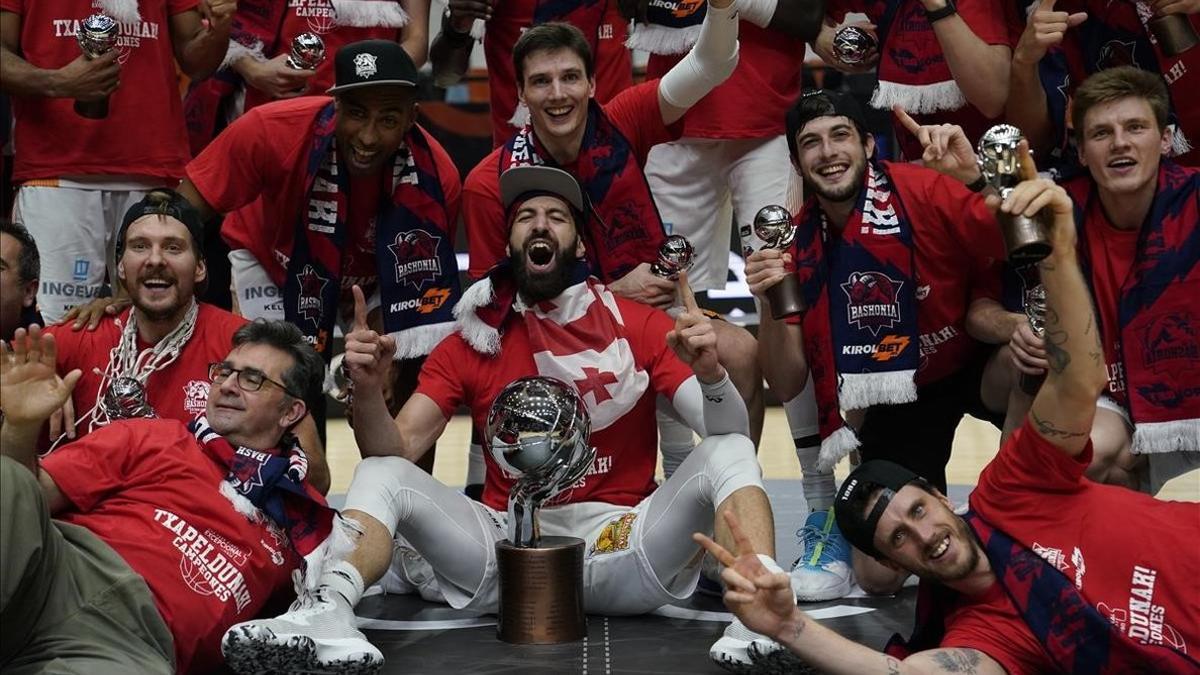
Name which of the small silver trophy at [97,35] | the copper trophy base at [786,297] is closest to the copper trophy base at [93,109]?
the small silver trophy at [97,35]

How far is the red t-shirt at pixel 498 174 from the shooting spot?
4.91 metres

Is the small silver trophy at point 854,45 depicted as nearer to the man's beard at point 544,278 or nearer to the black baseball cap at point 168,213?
the man's beard at point 544,278

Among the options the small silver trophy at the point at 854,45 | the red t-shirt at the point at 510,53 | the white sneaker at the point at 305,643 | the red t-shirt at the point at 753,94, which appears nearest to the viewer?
the white sneaker at the point at 305,643

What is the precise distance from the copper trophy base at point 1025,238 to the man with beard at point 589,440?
962 mm

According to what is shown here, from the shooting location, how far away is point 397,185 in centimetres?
508

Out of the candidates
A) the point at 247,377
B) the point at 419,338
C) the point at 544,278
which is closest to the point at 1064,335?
the point at 544,278

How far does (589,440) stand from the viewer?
4.31 metres

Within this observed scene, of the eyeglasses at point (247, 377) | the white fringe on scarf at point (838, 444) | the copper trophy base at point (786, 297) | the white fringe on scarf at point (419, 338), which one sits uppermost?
the copper trophy base at point (786, 297)

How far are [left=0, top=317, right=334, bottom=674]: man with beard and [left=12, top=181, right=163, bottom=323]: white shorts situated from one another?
132 cm

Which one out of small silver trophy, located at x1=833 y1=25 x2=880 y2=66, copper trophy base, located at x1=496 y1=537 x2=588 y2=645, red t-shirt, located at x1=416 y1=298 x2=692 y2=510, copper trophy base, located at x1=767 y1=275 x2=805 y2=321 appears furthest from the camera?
small silver trophy, located at x1=833 y1=25 x2=880 y2=66

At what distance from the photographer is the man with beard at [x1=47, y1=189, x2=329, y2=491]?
14.4ft

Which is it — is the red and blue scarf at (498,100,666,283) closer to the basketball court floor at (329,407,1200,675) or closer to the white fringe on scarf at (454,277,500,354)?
the white fringe on scarf at (454,277,500,354)

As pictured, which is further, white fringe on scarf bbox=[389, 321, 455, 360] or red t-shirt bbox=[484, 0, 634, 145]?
red t-shirt bbox=[484, 0, 634, 145]

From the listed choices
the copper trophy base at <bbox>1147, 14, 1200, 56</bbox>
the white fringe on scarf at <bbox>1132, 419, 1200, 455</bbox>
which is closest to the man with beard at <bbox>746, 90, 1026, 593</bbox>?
the white fringe on scarf at <bbox>1132, 419, 1200, 455</bbox>
